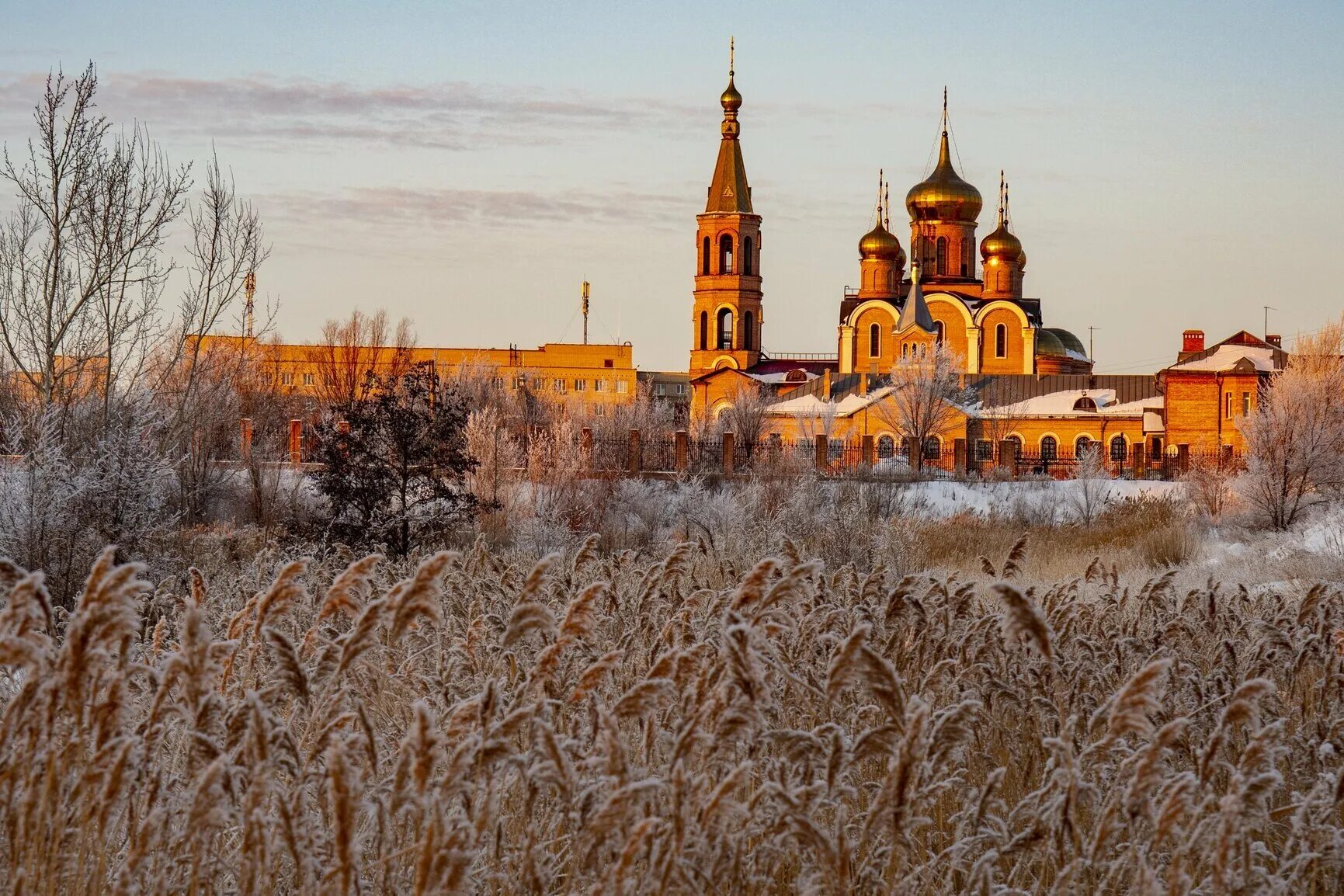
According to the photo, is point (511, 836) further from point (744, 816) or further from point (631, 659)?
Result: point (631, 659)

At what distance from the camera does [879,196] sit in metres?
66.4

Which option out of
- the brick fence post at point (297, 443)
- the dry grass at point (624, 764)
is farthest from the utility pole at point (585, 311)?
the dry grass at point (624, 764)

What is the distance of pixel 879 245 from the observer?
6344 cm

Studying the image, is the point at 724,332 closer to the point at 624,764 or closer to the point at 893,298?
the point at 893,298

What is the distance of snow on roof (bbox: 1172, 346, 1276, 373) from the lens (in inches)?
1705

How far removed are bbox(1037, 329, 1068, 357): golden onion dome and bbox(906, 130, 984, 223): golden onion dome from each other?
6.37 meters

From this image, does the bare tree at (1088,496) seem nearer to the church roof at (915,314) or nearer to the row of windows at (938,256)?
the church roof at (915,314)

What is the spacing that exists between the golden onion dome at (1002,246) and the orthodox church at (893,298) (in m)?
0.05

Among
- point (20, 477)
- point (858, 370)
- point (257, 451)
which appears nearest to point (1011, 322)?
point (858, 370)

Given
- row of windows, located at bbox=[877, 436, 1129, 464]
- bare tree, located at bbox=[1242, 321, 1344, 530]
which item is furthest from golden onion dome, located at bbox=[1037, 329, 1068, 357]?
bare tree, located at bbox=[1242, 321, 1344, 530]

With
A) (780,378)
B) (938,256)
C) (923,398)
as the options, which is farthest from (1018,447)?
(780,378)

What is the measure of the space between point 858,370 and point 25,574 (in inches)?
2285

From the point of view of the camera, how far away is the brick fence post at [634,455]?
29.0 m

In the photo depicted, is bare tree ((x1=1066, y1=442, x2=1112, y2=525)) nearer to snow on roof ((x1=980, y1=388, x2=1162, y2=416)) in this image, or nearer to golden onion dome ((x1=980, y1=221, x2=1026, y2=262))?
snow on roof ((x1=980, y1=388, x2=1162, y2=416))
